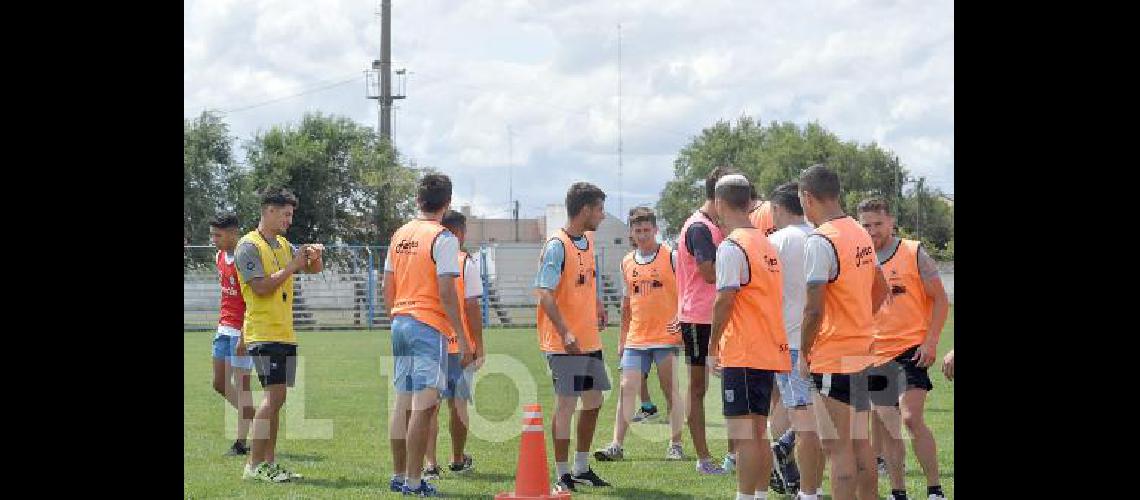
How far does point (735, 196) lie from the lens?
788cm

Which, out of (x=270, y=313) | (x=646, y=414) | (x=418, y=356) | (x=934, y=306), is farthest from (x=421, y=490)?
(x=646, y=414)

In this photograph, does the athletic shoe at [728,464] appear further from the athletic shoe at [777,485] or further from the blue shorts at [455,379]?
the blue shorts at [455,379]

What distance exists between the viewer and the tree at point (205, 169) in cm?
5238

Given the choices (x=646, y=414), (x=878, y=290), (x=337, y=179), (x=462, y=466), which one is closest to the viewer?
(x=878, y=290)

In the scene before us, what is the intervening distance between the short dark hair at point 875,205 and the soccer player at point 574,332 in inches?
78.6

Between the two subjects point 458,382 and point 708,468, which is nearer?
point 708,468

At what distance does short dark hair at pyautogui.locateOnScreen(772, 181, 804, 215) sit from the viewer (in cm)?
891

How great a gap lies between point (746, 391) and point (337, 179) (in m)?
53.7

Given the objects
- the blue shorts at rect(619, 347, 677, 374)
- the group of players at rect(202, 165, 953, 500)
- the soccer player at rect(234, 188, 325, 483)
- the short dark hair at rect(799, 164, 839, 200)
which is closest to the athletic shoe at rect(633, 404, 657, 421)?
the group of players at rect(202, 165, 953, 500)

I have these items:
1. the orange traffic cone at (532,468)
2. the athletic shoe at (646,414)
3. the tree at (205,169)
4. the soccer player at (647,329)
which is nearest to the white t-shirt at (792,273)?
the orange traffic cone at (532,468)

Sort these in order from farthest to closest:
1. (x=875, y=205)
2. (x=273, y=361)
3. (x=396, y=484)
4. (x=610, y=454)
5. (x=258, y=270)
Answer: (x=610, y=454)
(x=258, y=270)
(x=273, y=361)
(x=396, y=484)
(x=875, y=205)

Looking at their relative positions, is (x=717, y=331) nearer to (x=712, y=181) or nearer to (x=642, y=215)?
(x=712, y=181)
